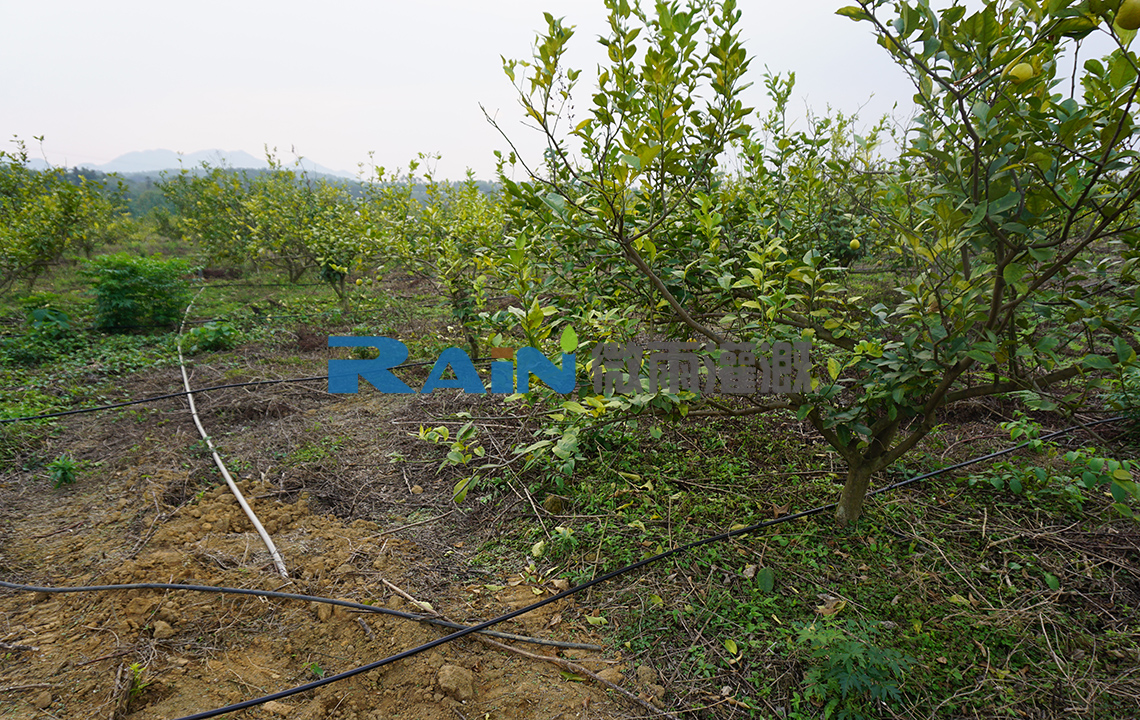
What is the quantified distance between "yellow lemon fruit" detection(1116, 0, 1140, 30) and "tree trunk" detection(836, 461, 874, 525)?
5.05ft

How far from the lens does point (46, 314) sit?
5.63 metres

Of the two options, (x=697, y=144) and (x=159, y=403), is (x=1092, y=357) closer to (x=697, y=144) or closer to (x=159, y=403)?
(x=697, y=144)

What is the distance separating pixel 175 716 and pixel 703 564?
186cm

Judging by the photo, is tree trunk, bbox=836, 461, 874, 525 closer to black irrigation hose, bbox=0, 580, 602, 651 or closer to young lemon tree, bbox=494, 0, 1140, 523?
young lemon tree, bbox=494, 0, 1140, 523

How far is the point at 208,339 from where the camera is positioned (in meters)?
5.52

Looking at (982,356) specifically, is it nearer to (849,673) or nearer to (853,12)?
(853,12)

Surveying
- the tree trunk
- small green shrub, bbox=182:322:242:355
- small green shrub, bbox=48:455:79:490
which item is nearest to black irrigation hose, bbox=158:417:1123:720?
the tree trunk

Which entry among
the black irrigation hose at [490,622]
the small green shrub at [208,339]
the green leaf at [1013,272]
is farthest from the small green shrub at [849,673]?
the small green shrub at [208,339]

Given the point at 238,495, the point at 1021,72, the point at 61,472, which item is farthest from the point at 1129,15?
the point at 61,472

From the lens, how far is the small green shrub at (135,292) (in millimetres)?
5865

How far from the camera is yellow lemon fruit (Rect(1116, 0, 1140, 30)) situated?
904mm

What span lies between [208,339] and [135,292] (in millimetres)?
1361

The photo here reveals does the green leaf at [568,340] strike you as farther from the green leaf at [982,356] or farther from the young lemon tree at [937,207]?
the green leaf at [982,356]

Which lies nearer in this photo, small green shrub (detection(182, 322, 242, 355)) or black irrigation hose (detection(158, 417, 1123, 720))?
black irrigation hose (detection(158, 417, 1123, 720))
